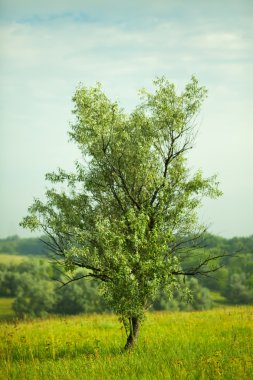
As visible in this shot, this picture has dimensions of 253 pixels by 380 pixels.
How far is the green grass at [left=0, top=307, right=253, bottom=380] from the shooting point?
475 inches

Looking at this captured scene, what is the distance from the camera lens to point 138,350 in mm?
15719

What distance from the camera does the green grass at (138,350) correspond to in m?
12.1

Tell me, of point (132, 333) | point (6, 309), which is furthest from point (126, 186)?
point (6, 309)

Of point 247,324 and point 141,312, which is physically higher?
point 141,312

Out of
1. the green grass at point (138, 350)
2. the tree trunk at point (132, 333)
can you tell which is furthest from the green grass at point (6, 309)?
the tree trunk at point (132, 333)

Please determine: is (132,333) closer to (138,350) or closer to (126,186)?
(138,350)

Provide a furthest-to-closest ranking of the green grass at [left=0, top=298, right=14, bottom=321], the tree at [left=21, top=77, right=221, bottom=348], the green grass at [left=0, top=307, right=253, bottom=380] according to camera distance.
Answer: the green grass at [left=0, top=298, right=14, bottom=321], the tree at [left=21, top=77, right=221, bottom=348], the green grass at [left=0, top=307, right=253, bottom=380]

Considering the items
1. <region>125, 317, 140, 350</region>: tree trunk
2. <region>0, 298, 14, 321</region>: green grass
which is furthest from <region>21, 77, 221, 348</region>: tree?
<region>0, 298, 14, 321</region>: green grass

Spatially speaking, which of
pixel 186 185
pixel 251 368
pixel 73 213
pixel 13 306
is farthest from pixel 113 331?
pixel 13 306

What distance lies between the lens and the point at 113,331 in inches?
844

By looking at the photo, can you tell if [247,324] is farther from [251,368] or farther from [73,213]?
[73,213]

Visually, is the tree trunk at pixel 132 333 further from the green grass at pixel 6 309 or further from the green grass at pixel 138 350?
the green grass at pixel 6 309

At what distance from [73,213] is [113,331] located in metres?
8.08

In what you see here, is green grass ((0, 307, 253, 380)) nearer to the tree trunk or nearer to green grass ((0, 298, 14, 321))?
the tree trunk
